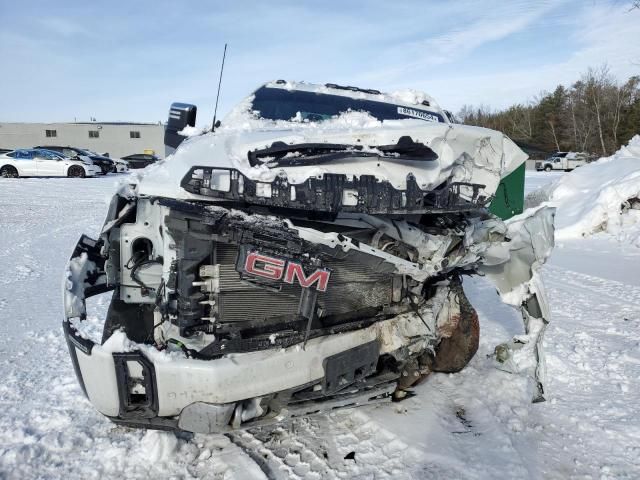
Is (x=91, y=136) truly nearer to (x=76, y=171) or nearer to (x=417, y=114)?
(x=76, y=171)

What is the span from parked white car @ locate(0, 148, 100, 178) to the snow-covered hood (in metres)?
21.2

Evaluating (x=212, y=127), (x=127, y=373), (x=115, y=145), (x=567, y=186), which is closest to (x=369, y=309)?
(x=127, y=373)

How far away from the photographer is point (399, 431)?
285cm

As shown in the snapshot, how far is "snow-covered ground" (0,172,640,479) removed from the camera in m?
2.51

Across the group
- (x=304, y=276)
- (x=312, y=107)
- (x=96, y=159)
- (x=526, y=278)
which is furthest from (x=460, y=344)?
(x=96, y=159)

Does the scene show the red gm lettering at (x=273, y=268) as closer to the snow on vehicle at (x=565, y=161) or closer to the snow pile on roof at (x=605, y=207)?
the snow pile on roof at (x=605, y=207)

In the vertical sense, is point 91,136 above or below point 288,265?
above

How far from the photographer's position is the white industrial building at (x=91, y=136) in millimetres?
43750

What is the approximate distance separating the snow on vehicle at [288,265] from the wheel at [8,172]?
21.0 meters

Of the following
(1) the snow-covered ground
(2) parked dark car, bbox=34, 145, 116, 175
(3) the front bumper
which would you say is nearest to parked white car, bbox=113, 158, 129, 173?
(2) parked dark car, bbox=34, 145, 116, 175

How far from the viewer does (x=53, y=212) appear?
37.3 ft

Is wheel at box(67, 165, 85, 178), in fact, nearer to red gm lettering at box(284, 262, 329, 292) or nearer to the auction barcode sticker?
the auction barcode sticker

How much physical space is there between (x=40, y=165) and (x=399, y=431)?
2201cm

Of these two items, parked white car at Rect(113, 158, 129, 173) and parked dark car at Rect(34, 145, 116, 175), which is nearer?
parked dark car at Rect(34, 145, 116, 175)
